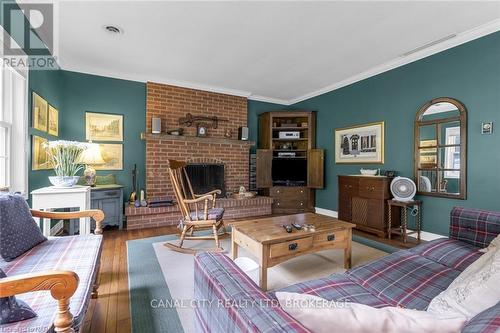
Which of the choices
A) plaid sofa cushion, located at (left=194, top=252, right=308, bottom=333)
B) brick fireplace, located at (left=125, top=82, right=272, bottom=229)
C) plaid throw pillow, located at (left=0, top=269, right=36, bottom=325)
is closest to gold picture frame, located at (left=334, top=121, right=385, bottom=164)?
brick fireplace, located at (left=125, top=82, right=272, bottom=229)

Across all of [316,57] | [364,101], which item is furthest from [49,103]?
[364,101]

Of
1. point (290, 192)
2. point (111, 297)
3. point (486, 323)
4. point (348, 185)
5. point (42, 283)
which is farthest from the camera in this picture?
point (290, 192)

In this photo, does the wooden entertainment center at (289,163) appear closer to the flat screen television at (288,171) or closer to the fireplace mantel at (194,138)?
the flat screen television at (288,171)

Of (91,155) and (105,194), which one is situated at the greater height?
(91,155)

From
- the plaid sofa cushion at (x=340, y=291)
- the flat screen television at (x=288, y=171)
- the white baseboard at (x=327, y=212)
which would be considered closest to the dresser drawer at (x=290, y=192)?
the flat screen television at (x=288, y=171)

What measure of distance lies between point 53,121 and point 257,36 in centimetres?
311

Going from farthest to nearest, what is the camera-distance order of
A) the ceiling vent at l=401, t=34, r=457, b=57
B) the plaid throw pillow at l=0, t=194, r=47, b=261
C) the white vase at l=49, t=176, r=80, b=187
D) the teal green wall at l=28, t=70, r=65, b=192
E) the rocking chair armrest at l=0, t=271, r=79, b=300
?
the ceiling vent at l=401, t=34, r=457, b=57, the teal green wall at l=28, t=70, r=65, b=192, the white vase at l=49, t=176, r=80, b=187, the plaid throw pillow at l=0, t=194, r=47, b=261, the rocking chair armrest at l=0, t=271, r=79, b=300

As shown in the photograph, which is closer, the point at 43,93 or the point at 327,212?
the point at 43,93

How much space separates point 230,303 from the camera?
693 millimetres

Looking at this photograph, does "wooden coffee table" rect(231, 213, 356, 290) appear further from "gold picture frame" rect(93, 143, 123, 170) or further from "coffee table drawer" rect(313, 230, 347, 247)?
"gold picture frame" rect(93, 143, 123, 170)

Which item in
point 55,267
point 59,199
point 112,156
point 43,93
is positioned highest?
point 43,93

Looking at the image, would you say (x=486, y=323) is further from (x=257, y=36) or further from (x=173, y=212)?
(x=173, y=212)

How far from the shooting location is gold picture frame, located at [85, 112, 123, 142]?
154 inches

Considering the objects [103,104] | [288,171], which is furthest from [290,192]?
[103,104]
